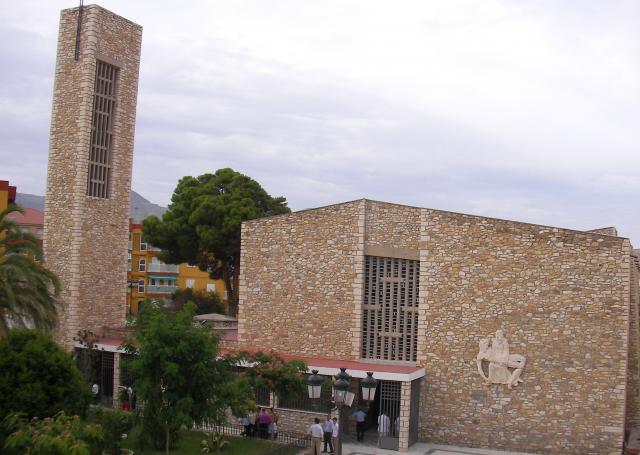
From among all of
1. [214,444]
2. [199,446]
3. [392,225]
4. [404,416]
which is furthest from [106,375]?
[392,225]

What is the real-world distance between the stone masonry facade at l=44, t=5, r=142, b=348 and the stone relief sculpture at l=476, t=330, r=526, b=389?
1405cm

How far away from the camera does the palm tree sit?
20.8 meters

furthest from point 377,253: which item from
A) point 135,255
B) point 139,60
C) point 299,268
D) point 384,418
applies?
point 135,255

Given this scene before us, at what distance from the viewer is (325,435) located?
20141 mm

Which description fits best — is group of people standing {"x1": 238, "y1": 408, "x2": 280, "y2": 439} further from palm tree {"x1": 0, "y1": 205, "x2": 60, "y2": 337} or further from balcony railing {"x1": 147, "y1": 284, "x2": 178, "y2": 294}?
balcony railing {"x1": 147, "y1": 284, "x2": 178, "y2": 294}

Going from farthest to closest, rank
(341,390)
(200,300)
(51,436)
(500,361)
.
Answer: (200,300) < (500,361) < (341,390) < (51,436)

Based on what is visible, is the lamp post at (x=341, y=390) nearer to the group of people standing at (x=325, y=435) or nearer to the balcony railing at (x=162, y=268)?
the group of people standing at (x=325, y=435)

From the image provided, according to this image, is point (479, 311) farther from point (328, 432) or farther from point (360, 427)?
point (328, 432)

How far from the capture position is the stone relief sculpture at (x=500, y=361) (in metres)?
21.6

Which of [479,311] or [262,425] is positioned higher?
[479,311]

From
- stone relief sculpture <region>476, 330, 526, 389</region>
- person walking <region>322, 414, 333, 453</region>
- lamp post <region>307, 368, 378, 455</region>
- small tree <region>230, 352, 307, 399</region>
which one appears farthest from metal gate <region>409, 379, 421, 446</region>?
lamp post <region>307, 368, 378, 455</region>

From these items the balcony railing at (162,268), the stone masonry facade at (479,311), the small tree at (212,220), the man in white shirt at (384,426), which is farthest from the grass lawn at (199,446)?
the balcony railing at (162,268)

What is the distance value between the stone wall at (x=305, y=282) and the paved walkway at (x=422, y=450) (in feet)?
10.1

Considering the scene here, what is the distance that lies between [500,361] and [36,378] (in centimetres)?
1261
